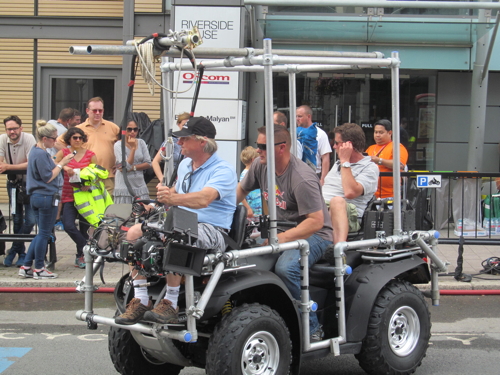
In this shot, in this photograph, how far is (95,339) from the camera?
6105mm

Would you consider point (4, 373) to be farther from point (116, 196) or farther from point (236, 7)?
point (236, 7)

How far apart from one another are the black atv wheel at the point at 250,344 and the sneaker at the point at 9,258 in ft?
19.0

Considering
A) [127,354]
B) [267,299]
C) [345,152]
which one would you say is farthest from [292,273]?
[345,152]

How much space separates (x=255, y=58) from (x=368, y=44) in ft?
26.5

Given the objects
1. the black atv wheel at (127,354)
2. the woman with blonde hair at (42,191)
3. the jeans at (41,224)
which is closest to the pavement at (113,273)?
the woman with blonde hair at (42,191)

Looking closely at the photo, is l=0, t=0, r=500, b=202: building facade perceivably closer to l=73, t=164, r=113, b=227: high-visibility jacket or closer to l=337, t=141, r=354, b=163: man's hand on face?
l=73, t=164, r=113, b=227: high-visibility jacket

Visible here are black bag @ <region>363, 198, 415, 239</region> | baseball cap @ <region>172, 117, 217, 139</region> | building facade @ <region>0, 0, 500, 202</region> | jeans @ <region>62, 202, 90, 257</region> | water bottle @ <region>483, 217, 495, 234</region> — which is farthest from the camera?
building facade @ <region>0, 0, 500, 202</region>

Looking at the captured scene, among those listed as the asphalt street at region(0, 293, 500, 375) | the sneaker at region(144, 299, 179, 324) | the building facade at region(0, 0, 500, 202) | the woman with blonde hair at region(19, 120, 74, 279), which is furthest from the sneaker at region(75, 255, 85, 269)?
the sneaker at region(144, 299, 179, 324)

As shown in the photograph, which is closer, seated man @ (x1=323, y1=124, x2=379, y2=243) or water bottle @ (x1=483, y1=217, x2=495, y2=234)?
seated man @ (x1=323, y1=124, x2=379, y2=243)

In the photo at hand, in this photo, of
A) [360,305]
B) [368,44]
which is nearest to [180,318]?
[360,305]

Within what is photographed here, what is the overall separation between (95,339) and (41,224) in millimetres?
2493

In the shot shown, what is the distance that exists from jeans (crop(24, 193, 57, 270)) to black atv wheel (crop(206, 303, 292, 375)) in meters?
4.67

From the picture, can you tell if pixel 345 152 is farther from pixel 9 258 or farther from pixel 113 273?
pixel 9 258

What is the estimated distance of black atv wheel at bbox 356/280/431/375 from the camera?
4.80 meters
